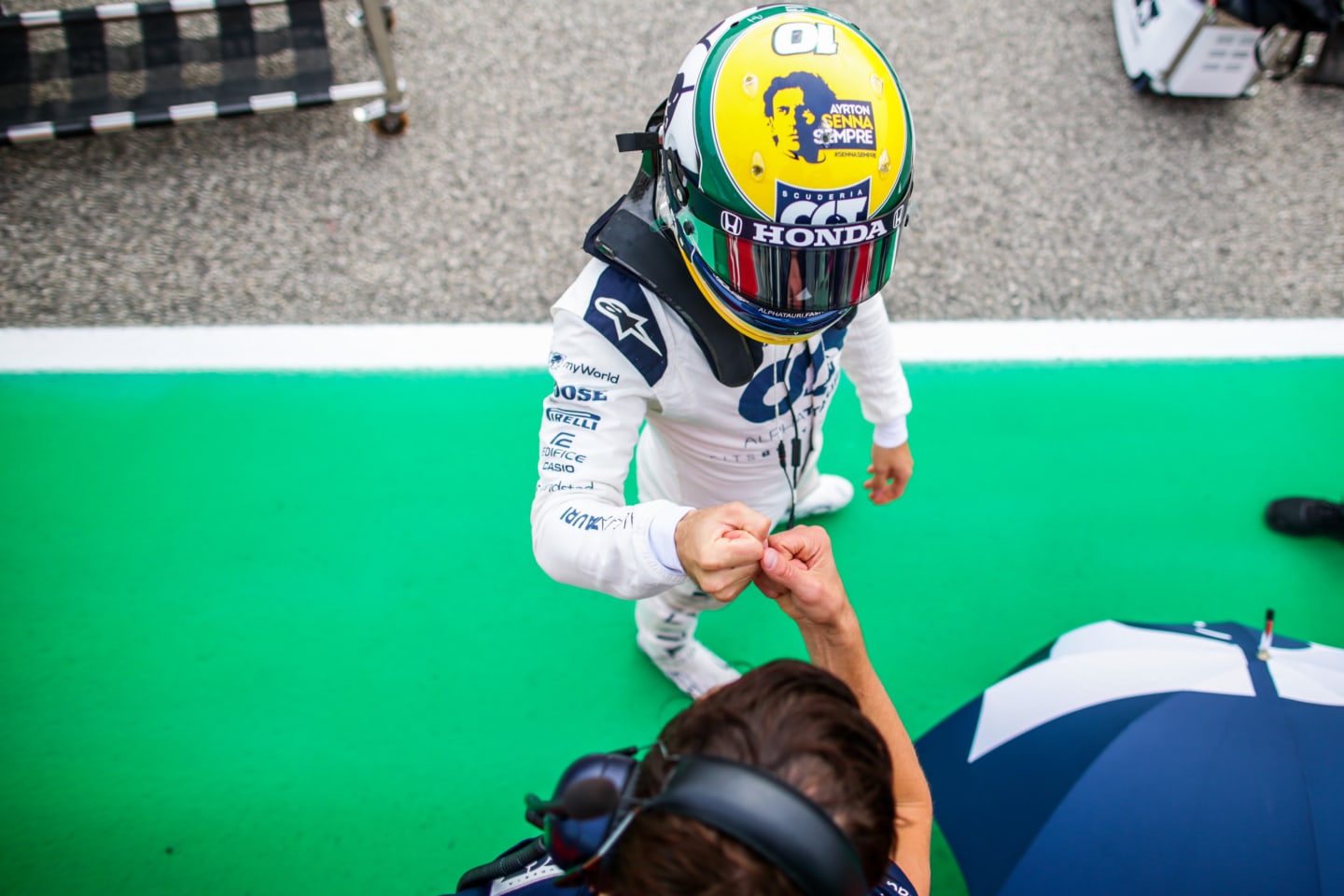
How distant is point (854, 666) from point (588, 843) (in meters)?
0.57

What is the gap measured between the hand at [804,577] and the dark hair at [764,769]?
0.22 metres

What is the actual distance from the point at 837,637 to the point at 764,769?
1.44 ft

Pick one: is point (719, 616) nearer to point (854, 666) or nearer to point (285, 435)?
point (854, 666)

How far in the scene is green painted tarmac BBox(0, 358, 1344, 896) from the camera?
2.25 metres

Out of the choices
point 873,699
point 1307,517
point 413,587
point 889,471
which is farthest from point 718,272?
A: point 1307,517

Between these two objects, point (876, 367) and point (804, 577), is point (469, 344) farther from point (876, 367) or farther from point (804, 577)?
point (804, 577)

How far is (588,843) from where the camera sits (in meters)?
0.85

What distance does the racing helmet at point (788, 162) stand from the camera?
4.02ft

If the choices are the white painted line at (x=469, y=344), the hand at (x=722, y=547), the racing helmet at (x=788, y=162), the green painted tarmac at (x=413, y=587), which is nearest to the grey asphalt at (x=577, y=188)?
the white painted line at (x=469, y=344)

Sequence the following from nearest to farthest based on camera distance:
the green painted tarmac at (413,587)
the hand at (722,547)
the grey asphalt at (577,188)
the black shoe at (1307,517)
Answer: the hand at (722,547) → the green painted tarmac at (413,587) → the black shoe at (1307,517) → the grey asphalt at (577,188)

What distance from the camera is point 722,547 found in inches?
46.1

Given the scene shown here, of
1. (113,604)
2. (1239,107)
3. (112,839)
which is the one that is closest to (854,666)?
(112,839)

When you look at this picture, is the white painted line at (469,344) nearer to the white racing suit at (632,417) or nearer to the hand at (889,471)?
the hand at (889,471)

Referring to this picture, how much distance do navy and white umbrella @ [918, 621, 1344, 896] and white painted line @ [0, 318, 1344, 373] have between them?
4.59 feet
